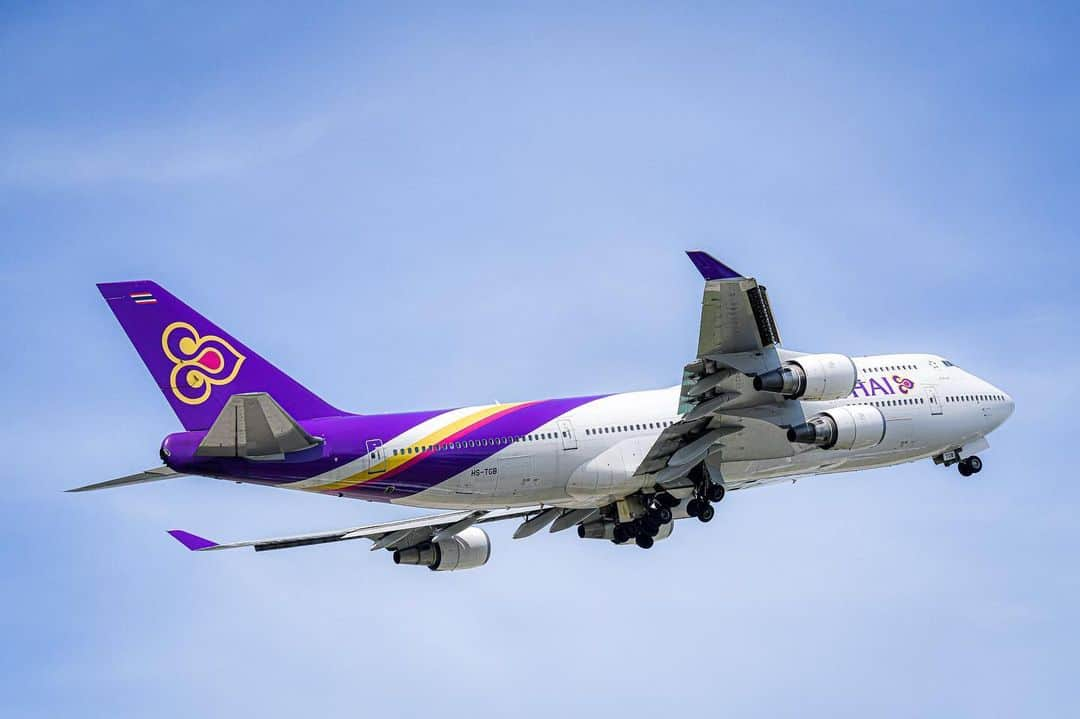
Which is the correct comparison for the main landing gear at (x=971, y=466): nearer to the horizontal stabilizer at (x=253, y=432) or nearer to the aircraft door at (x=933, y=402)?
the aircraft door at (x=933, y=402)

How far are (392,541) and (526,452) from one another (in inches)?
336

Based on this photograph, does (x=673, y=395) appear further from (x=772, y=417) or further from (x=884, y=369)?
(x=884, y=369)

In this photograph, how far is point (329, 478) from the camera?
124ft

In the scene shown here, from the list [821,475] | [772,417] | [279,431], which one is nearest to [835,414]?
[772,417]

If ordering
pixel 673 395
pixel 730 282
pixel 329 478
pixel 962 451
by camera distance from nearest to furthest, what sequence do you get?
pixel 730 282
pixel 329 478
pixel 673 395
pixel 962 451

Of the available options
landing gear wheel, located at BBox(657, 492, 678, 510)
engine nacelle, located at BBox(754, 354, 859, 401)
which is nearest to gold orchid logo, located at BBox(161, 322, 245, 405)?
landing gear wheel, located at BBox(657, 492, 678, 510)

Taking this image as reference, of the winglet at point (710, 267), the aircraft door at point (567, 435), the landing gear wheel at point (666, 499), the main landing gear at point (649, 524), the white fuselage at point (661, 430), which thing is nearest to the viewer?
the winglet at point (710, 267)

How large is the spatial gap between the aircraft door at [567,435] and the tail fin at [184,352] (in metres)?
8.33

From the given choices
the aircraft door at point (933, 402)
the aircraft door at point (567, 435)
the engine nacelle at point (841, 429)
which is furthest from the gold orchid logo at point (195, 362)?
the aircraft door at point (933, 402)

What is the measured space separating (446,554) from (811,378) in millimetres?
15407

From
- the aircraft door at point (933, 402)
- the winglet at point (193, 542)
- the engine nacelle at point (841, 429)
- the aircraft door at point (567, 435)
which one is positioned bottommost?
the winglet at point (193, 542)

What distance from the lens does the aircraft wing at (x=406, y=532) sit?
1747 inches

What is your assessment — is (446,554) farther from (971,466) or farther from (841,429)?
(971,466)

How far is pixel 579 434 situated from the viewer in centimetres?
4119
